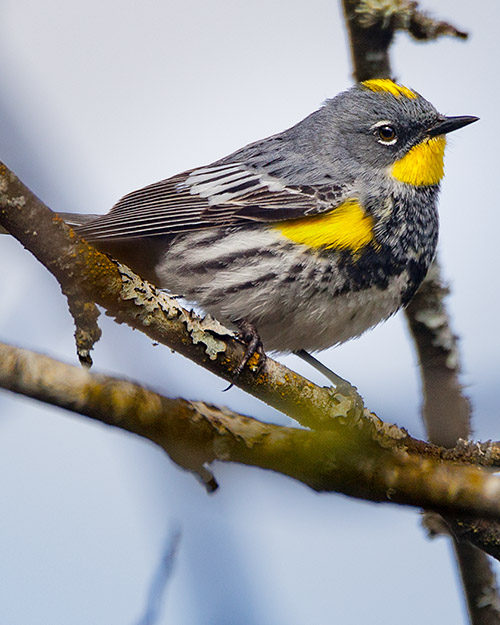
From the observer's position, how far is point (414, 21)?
638 cm

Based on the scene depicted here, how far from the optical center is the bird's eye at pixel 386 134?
20.9 ft

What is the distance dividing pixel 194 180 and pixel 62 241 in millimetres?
3067

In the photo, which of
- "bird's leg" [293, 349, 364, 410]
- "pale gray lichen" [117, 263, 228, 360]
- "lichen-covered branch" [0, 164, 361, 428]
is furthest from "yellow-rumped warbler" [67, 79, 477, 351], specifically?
"pale gray lichen" [117, 263, 228, 360]

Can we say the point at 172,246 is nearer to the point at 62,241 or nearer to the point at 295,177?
the point at 295,177

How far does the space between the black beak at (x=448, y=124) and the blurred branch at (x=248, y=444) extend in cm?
337

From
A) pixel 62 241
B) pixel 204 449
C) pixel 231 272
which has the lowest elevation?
pixel 204 449

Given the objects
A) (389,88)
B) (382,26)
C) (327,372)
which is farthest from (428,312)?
(382,26)

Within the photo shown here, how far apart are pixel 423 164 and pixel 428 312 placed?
1.22 meters

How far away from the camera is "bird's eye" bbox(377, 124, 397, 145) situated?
6.38 m

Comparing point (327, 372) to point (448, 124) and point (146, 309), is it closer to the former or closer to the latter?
point (448, 124)

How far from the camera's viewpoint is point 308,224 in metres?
5.55

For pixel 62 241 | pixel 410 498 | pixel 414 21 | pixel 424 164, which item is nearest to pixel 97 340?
pixel 62 241

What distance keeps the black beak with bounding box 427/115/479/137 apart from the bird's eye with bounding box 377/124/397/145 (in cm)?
28

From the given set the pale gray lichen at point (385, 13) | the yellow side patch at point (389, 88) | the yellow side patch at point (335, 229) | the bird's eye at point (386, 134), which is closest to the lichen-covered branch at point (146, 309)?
the yellow side patch at point (335, 229)
